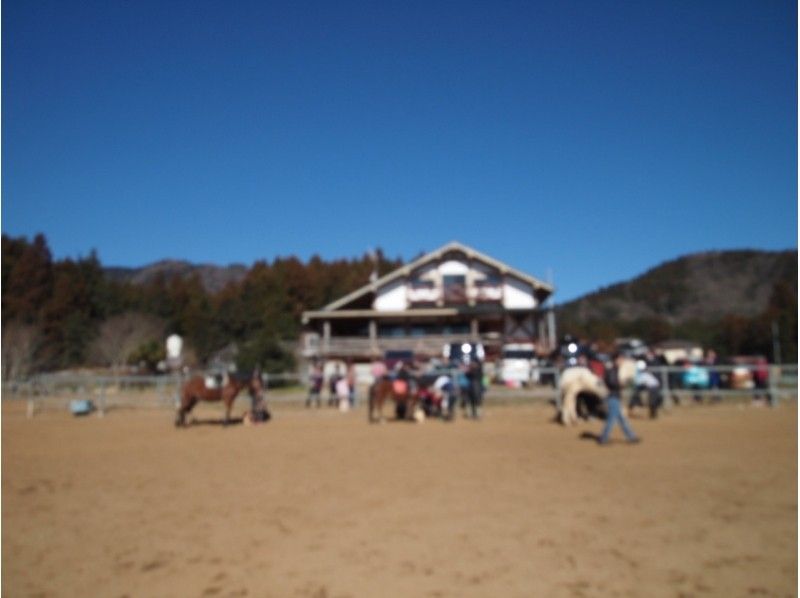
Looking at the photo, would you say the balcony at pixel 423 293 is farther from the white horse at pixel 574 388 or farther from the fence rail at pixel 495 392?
the white horse at pixel 574 388

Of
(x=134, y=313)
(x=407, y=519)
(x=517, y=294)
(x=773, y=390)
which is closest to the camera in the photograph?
(x=407, y=519)

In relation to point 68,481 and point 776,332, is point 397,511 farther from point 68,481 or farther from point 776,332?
point 776,332

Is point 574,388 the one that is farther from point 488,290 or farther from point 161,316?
point 161,316

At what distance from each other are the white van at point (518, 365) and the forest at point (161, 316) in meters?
11.6

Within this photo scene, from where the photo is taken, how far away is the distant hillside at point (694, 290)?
121 metres

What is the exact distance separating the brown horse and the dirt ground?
427 cm

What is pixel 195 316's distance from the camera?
59.6 meters

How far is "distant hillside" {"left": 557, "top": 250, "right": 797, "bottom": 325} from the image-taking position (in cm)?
12062

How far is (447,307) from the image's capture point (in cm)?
4038

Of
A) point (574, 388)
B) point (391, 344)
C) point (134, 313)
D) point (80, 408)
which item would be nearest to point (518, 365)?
point (391, 344)

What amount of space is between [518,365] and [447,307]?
11709mm

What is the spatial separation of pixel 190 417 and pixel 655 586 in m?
15.6

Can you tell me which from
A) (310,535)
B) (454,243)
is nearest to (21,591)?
(310,535)

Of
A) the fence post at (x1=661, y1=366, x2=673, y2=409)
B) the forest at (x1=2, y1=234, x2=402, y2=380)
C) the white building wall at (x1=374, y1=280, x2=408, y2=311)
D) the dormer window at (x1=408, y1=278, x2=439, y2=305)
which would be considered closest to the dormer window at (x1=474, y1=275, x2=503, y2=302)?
the dormer window at (x1=408, y1=278, x2=439, y2=305)
